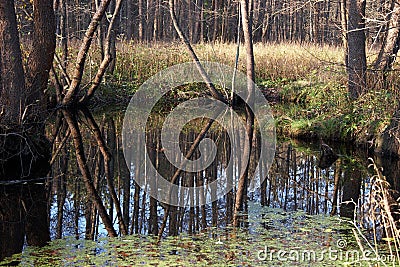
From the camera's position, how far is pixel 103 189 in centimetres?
728

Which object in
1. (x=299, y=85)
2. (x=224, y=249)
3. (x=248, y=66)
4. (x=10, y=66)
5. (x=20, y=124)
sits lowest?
(x=224, y=249)

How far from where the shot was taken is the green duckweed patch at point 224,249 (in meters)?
4.50

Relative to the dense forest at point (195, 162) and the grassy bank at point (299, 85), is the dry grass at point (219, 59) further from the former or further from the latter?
the dense forest at point (195, 162)

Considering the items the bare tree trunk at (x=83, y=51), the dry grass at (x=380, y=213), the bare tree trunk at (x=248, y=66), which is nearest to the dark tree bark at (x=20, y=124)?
the bare tree trunk at (x=83, y=51)

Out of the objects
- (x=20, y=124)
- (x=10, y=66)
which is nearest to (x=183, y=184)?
(x=20, y=124)

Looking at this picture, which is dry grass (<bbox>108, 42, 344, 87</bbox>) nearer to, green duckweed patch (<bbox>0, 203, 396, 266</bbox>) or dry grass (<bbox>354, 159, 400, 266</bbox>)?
green duckweed patch (<bbox>0, 203, 396, 266</bbox>)

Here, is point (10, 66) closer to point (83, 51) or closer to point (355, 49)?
point (83, 51)

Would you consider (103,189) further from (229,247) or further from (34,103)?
(229,247)

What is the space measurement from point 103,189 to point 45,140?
1.56 meters

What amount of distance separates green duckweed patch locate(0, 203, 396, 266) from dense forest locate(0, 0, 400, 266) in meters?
0.02

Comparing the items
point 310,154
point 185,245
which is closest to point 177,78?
point 310,154

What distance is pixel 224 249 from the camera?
16.0 feet

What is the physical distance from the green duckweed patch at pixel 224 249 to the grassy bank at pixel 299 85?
4.48m

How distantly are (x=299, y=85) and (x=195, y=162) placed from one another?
779 cm
